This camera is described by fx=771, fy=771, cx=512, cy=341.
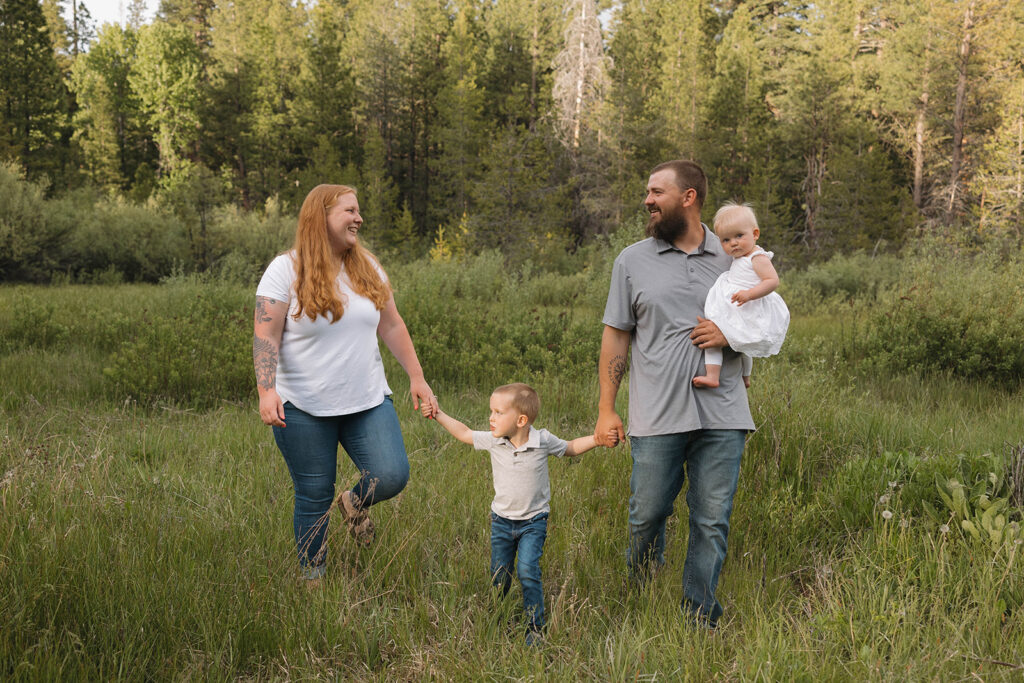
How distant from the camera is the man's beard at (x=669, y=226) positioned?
3369mm

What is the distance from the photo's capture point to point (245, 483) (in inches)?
195

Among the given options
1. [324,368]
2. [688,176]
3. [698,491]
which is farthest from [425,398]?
Answer: [688,176]

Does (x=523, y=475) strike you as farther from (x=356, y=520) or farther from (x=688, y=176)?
(x=688, y=176)

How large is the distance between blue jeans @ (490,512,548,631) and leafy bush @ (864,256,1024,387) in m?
6.91

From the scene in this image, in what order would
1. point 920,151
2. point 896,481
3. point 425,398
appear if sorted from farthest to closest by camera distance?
point 920,151
point 896,481
point 425,398

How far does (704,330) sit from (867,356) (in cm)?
754

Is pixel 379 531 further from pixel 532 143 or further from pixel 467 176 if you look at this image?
Result: pixel 467 176

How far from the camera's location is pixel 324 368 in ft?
11.6

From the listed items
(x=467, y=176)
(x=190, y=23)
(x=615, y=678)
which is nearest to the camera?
(x=615, y=678)

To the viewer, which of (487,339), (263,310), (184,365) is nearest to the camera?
(263,310)

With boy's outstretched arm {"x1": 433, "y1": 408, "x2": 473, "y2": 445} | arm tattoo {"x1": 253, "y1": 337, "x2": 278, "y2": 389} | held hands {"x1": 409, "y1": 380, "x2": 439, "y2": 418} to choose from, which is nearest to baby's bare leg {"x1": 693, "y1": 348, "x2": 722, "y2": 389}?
boy's outstretched arm {"x1": 433, "y1": 408, "x2": 473, "y2": 445}

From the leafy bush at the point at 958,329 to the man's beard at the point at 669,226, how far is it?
647 centimetres

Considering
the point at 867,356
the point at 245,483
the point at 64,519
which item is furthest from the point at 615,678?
the point at 867,356

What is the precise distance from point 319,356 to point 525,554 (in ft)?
4.22
